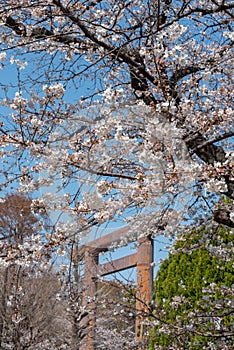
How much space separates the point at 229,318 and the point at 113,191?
188cm

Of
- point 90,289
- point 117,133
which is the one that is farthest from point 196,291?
point 90,289

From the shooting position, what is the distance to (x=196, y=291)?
420 centimetres

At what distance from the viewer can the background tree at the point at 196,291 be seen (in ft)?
11.8

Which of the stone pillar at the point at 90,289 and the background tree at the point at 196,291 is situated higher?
the stone pillar at the point at 90,289

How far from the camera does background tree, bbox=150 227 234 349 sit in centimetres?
361

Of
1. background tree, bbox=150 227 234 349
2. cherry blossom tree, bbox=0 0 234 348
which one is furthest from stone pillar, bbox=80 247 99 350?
cherry blossom tree, bbox=0 0 234 348

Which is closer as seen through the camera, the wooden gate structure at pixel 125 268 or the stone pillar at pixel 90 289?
the wooden gate structure at pixel 125 268

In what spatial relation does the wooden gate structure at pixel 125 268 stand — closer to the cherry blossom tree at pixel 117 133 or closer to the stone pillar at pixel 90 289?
the stone pillar at pixel 90 289

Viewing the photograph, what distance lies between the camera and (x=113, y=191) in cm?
255

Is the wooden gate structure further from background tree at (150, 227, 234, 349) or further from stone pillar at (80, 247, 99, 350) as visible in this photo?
background tree at (150, 227, 234, 349)

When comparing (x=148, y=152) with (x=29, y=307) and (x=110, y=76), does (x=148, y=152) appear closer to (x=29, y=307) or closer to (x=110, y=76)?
(x=110, y=76)

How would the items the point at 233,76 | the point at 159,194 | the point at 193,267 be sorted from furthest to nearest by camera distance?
the point at 193,267, the point at 233,76, the point at 159,194

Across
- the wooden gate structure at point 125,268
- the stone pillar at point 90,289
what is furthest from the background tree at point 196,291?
the stone pillar at point 90,289

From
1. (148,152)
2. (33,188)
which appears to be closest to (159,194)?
(148,152)
